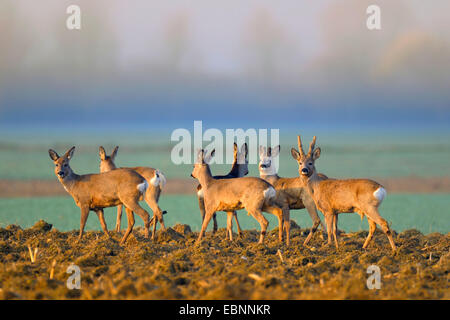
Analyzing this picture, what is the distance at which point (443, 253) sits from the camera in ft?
49.9

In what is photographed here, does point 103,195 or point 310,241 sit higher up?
point 103,195

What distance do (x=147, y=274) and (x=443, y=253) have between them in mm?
Answer: 7337

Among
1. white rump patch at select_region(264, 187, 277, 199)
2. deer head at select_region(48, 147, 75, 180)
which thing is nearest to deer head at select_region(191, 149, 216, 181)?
white rump patch at select_region(264, 187, 277, 199)

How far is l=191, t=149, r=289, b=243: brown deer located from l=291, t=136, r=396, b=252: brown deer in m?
1.07

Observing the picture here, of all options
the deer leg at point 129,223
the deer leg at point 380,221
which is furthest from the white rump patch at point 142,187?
the deer leg at point 380,221

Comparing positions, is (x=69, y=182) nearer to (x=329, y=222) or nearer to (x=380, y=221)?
(x=329, y=222)

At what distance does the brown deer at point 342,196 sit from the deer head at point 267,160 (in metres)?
1.31

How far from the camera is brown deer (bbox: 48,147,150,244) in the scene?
52.6 ft

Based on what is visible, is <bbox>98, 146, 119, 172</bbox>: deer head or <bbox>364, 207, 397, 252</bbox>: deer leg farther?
<bbox>98, 146, 119, 172</bbox>: deer head

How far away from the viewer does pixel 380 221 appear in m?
15.2

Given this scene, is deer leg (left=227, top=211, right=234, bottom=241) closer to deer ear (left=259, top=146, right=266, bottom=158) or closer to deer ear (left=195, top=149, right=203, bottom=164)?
deer ear (left=195, top=149, right=203, bottom=164)
